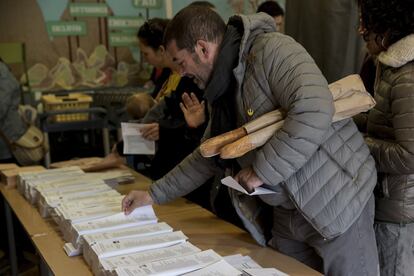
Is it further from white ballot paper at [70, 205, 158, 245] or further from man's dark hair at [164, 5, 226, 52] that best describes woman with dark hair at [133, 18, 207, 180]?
man's dark hair at [164, 5, 226, 52]

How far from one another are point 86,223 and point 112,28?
330 cm

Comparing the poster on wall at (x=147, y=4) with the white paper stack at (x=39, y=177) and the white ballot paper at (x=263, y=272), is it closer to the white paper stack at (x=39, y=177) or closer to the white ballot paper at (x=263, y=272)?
the white paper stack at (x=39, y=177)

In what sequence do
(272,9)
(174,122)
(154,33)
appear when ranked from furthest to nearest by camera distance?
(272,9) < (154,33) < (174,122)

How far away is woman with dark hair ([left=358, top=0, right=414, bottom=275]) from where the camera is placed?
4.33 ft

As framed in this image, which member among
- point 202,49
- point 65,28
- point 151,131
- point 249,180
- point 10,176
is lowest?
point 10,176

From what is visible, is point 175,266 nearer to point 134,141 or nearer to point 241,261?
point 241,261

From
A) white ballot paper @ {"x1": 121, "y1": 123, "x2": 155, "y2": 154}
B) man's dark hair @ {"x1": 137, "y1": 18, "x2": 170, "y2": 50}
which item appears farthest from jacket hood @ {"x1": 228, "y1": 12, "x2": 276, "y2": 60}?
man's dark hair @ {"x1": 137, "y1": 18, "x2": 170, "y2": 50}

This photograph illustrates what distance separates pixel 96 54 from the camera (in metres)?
4.52

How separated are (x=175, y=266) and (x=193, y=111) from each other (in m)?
0.82

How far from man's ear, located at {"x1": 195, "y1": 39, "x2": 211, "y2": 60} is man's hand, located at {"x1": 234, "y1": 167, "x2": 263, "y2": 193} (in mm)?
341

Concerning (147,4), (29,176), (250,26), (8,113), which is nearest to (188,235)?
(250,26)

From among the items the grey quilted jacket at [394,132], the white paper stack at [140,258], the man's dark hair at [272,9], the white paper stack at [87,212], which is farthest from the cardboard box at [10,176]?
the man's dark hair at [272,9]

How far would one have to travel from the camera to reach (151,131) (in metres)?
2.18

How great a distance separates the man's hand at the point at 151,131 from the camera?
2.16m
